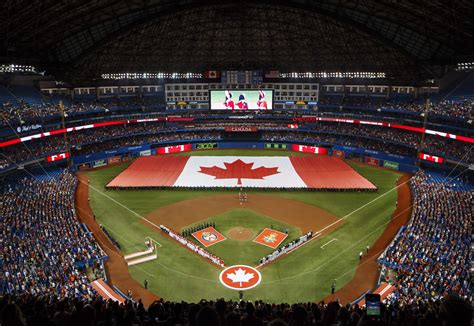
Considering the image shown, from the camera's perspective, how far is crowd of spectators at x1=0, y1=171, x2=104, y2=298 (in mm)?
27702

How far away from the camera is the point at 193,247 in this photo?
3778 cm

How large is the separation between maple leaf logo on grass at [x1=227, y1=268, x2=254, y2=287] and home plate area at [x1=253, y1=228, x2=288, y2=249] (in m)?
5.68

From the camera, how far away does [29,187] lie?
46719mm

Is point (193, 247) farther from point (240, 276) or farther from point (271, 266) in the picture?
point (271, 266)

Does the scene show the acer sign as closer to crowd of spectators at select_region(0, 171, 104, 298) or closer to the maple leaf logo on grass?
the maple leaf logo on grass

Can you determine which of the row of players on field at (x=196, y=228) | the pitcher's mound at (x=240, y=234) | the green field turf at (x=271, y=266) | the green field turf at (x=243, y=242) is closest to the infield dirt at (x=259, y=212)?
the green field turf at (x=243, y=242)

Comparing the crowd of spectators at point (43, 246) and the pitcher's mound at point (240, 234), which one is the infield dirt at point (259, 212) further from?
the crowd of spectators at point (43, 246)

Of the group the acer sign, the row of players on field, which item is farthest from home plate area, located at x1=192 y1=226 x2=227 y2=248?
the acer sign

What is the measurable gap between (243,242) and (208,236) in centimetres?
421

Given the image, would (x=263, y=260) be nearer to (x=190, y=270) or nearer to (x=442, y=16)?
(x=190, y=270)

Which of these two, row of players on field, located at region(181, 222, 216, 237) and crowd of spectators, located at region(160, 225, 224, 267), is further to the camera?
row of players on field, located at region(181, 222, 216, 237)

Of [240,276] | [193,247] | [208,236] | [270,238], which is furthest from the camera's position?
[208,236]

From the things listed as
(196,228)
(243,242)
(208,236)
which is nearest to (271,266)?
(243,242)

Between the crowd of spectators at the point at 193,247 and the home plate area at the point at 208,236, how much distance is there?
130cm
